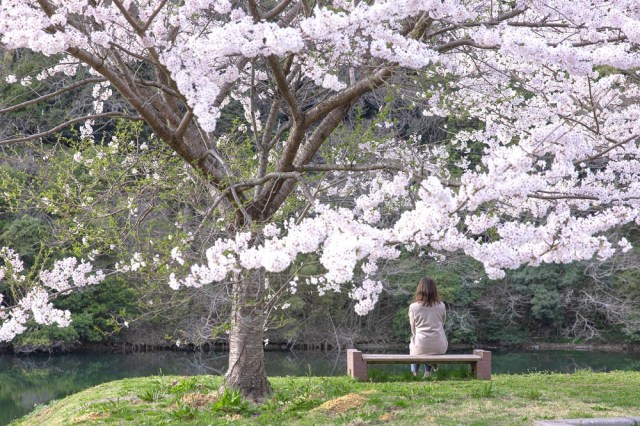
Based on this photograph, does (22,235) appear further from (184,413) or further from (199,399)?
(184,413)

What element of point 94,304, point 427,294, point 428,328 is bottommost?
point 428,328

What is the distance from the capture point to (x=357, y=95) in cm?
562

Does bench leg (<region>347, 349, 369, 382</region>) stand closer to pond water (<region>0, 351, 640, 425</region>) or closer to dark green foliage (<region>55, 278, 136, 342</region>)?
pond water (<region>0, 351, 640, 425</region>)

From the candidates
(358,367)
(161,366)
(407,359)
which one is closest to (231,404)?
(358,367)

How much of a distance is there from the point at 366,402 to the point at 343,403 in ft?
0.56

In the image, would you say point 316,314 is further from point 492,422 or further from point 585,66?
point 585,66

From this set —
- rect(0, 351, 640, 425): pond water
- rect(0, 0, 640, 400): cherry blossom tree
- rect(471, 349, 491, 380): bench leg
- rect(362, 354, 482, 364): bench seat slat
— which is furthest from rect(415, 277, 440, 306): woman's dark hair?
rect(0, 351, 640, 425): pond water

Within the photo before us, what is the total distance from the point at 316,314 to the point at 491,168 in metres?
14.4

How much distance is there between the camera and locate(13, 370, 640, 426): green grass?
16.8ft

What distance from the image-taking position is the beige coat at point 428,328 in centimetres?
678

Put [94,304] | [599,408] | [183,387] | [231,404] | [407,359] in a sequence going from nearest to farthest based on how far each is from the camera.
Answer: [599,408]
[231,404]
[183,387]
[407,359]
[94,304]

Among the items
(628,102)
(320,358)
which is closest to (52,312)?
(628,102)

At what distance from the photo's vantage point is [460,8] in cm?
464

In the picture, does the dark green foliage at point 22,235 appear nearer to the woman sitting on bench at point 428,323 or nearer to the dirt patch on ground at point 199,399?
the dirt patch on ground at point 199,399
